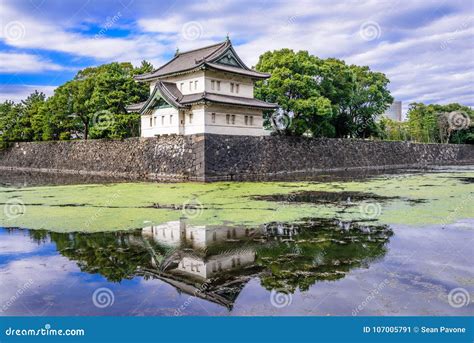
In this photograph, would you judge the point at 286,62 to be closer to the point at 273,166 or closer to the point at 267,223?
the point at 273,166

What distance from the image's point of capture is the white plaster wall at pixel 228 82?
2538 cm

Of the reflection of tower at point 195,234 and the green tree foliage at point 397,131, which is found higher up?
the green tree foliage at point 397,131

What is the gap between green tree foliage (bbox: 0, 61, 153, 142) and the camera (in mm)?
29797

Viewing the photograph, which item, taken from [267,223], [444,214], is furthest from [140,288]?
[444,214]

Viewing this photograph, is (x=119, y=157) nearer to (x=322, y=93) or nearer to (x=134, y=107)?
(x=134, y=107)

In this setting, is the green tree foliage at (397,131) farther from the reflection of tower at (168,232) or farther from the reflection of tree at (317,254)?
the reflection of tower at (168,232)

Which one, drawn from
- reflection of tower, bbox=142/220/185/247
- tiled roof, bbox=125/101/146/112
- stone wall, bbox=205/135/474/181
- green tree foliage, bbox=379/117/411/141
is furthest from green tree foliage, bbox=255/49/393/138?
green tree foliage, bbox=379/117/411/141

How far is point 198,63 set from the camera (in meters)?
24.5

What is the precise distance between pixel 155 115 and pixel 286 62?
32.5 feet

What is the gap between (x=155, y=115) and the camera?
88.4 feet

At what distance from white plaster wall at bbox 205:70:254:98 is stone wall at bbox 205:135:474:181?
2.99 m

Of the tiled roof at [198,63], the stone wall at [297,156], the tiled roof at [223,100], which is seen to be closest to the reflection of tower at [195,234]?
the stone wall at [297,156]

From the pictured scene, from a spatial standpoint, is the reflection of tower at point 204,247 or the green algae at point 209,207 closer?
the reflection of tower at point 204,247

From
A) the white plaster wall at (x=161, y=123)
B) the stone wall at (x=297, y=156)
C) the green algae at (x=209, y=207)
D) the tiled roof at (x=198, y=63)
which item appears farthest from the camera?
the white plaster wall at (x=161, y=123)
